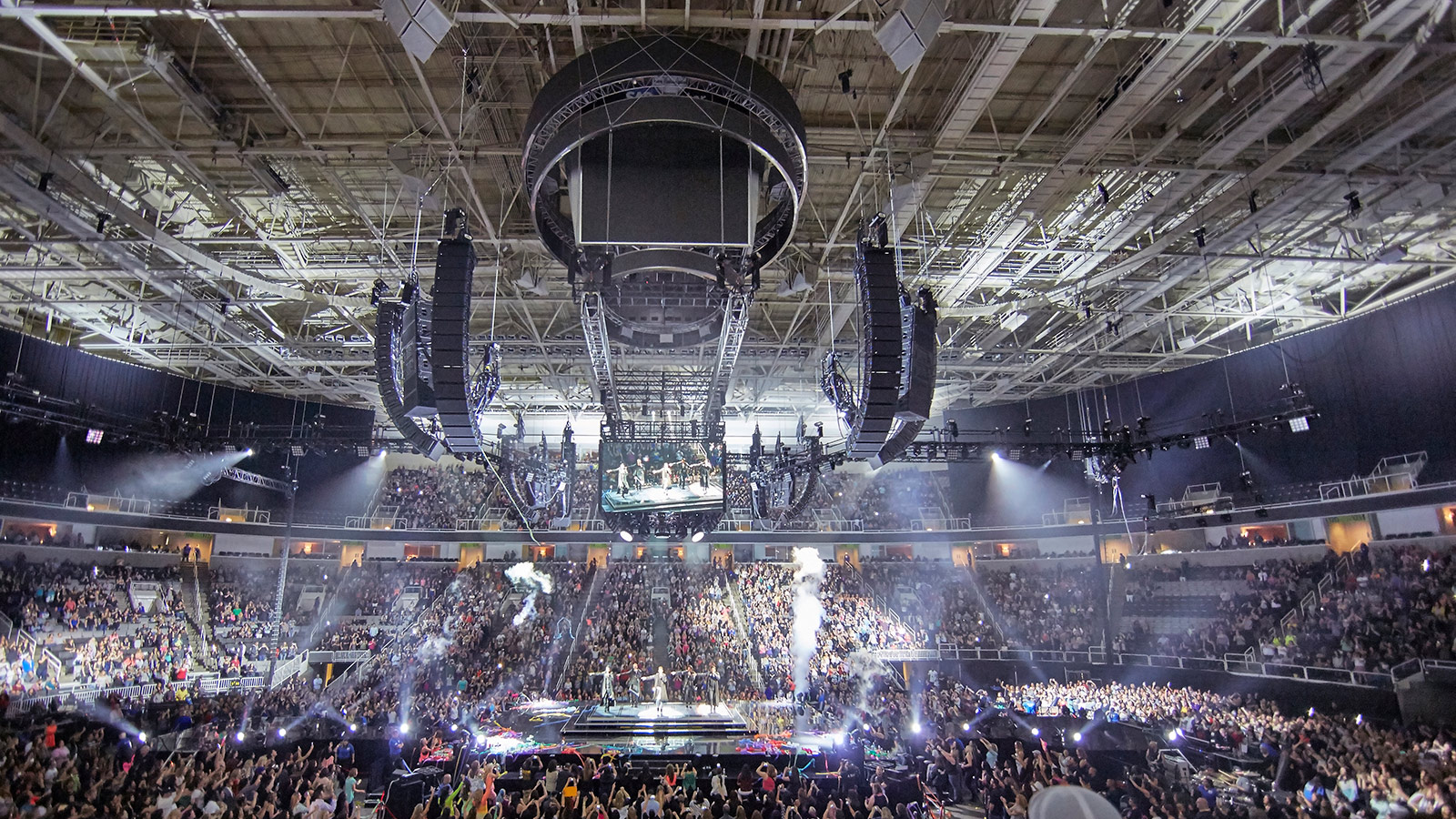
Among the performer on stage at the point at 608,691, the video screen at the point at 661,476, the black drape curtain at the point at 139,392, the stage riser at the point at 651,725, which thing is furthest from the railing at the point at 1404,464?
the black drape curtain at the point at 139,392

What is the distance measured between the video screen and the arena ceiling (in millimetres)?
4021

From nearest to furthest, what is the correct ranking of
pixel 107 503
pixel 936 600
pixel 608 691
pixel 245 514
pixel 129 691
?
pixel 129 691
pixel 608 691
pixel 107 503
pixel 936 600
pixel 245 514

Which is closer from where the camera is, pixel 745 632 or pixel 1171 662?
pixel 1171 662

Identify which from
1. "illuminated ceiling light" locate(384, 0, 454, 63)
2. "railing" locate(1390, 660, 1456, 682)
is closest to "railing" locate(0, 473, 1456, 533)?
"railing" locate(1390, 660, 1456, 682)

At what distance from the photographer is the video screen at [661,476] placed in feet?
55.8

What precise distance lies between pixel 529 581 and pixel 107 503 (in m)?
14.2

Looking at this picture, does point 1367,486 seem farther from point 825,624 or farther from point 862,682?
point 825,624

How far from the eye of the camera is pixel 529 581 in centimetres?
2895

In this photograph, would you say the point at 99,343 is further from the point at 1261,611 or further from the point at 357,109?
the point at 1261,611

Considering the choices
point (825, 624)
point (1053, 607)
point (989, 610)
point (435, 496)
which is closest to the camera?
point (825, 624)

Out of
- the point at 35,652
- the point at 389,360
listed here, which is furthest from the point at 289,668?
the point at 389,360

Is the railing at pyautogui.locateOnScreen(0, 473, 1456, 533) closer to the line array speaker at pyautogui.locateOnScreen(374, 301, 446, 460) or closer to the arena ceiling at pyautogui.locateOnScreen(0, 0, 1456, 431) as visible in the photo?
the arena ceiling at pyautogui.locateOnScreen(0, 0, 1456, 431)

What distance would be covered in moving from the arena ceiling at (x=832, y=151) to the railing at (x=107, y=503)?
596 centimetres

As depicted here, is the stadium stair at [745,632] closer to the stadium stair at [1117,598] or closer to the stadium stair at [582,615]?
the stadium stair at [582,615]
